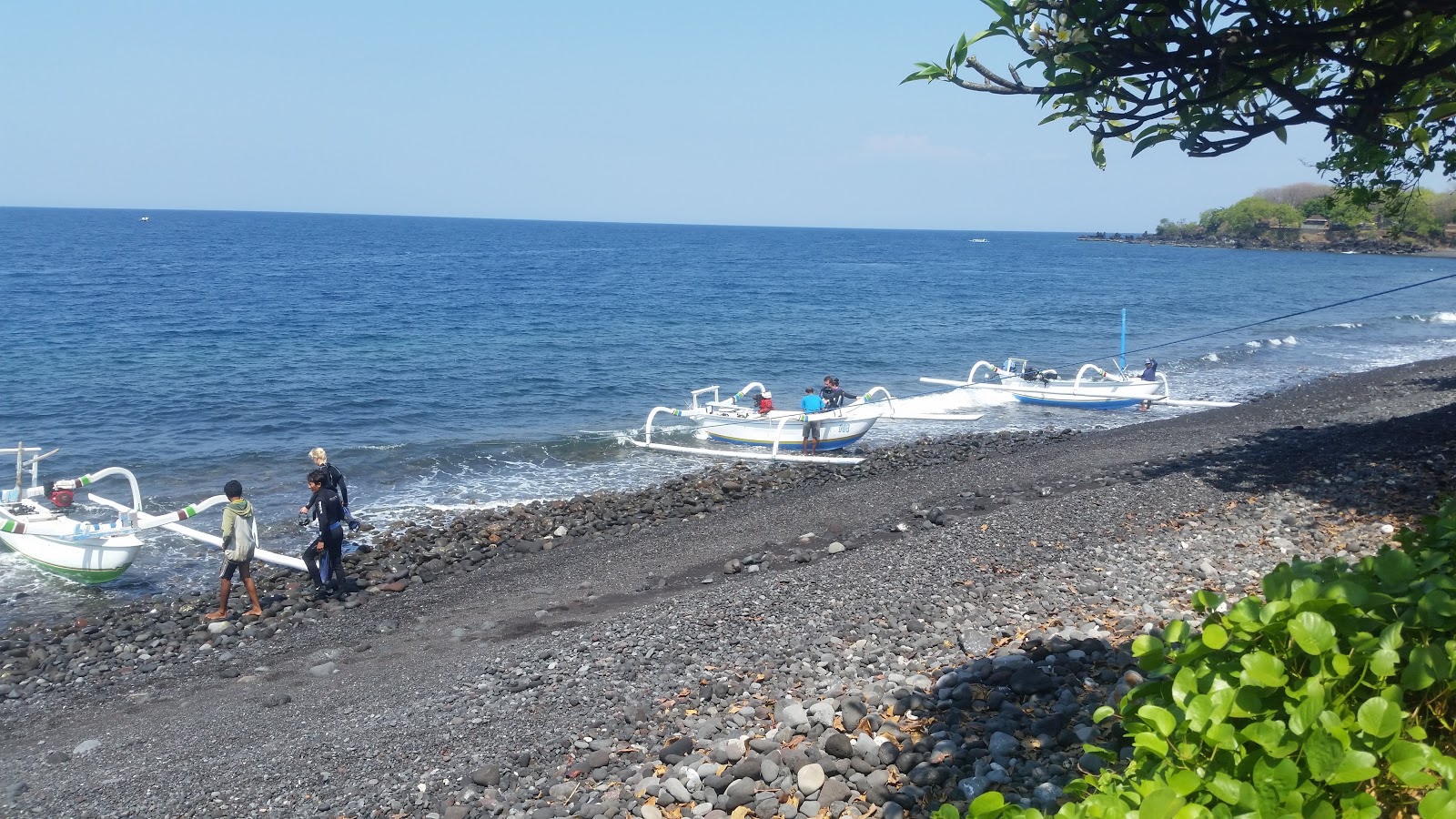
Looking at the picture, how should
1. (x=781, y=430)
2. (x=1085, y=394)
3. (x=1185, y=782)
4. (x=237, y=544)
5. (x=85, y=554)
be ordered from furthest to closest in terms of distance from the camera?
(x=1085, y=394), (x=781, y=430), (x=85, y=554), (x=237, y=544), (x=1185, y=782)

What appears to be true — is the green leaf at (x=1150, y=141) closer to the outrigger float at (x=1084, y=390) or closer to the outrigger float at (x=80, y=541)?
the outrigger float at (x=80, y=541)

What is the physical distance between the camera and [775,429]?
2098 centimetres

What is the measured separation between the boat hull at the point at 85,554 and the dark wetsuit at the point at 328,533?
2982 mm

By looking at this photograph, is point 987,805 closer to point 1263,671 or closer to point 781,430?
point 1263,671

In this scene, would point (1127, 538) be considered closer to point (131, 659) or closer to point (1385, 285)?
point (131, 659)

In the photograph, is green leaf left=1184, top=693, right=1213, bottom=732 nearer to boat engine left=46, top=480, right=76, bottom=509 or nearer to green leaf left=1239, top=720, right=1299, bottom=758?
green leaf left=1239, top=720, right=1299, bottom=758

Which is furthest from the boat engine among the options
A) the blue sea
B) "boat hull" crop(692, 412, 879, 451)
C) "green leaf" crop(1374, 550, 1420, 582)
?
"green leaf" crop(1374, 550, 1420, 582)

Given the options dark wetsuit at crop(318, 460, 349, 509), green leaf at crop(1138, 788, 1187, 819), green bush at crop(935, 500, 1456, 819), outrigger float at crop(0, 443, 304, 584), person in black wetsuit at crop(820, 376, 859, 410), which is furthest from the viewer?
person in black wetsuit at crop(820, 376, 859, 410)

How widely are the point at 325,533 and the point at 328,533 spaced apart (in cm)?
3

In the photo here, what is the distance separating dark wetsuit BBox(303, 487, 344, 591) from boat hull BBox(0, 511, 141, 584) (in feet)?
9.78

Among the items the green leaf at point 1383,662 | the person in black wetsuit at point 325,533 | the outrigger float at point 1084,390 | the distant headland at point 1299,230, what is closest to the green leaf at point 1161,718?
the green leaf at point 1383,662

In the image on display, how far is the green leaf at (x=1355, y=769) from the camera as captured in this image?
7.63ft

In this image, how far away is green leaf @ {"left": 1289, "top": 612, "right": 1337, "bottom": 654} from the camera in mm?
2754

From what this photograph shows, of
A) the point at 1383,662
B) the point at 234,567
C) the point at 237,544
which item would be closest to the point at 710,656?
the point at 1383,662
